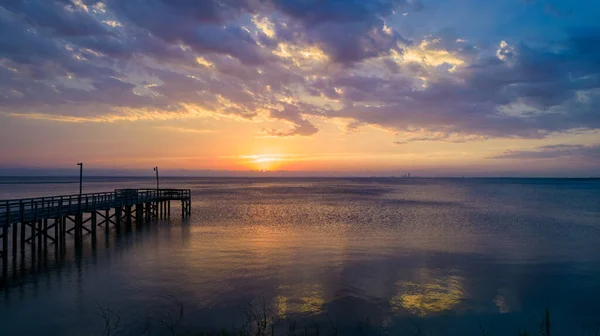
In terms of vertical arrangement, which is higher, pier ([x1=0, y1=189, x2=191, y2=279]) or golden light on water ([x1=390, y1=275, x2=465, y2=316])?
pier ([x1=0, y1=189, x2=191, y2=279])

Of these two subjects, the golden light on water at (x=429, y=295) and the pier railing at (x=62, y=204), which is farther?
the pier railing at (x=62, y=204)

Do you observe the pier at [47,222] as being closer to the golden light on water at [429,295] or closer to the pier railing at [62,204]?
the pier railing at [62,204]

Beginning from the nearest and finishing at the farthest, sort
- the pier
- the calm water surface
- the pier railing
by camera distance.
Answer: the calm water surface < the pier < the pier railing

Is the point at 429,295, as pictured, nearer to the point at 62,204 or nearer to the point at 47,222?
the point at 62,204

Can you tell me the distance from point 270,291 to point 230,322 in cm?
348

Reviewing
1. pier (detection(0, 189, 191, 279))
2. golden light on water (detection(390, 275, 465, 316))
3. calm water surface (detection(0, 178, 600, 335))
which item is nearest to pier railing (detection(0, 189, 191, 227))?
pier (detection(0, 189, 191, 279))

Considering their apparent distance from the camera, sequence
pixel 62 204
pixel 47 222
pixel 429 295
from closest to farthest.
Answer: pixel 429 295 → pixel 62 204 → pixel 47 222

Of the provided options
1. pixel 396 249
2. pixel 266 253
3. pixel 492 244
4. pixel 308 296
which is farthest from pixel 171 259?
pixel 492 244

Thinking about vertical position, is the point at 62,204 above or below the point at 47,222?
above

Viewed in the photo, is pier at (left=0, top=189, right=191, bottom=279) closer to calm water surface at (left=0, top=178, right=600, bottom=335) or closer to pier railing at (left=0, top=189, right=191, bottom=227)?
pier railing at (left=0, top=189, right=191, bottom=227)

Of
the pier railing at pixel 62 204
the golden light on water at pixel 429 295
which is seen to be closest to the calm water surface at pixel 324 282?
the golden light on water at pixel 429 295

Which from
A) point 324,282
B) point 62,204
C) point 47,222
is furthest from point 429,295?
point 47,222

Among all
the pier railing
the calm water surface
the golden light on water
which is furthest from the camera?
the pier railing

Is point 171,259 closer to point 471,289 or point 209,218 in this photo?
point 471,289
